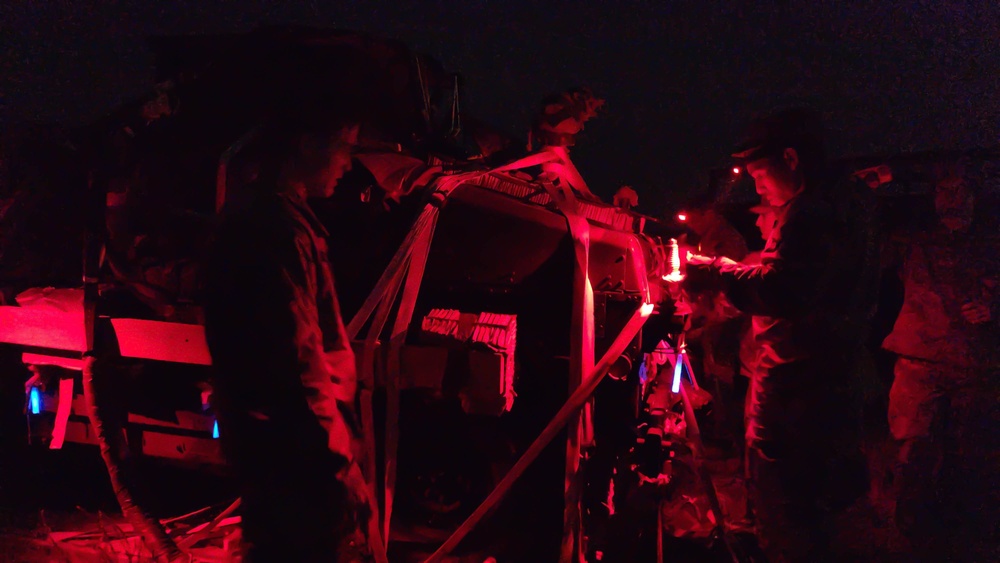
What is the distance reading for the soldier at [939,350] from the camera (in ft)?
18.0

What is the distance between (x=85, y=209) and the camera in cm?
364

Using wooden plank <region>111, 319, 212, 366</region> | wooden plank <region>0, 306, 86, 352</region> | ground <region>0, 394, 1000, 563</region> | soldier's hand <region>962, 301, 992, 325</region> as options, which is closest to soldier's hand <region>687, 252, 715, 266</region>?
ground <region>0, 394, 1000, 563</region>

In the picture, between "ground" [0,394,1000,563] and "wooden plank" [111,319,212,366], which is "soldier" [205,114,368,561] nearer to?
"ground" [0,394,1000,563]

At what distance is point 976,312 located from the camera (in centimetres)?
550

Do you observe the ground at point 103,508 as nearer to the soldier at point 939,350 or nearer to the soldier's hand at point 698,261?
the soldier at point 939,350

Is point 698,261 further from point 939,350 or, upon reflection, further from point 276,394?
point 276,394

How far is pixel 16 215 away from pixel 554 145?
3.93 metres

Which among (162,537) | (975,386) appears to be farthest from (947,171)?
(162,537)

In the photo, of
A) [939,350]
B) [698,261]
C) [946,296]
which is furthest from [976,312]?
[698,261]

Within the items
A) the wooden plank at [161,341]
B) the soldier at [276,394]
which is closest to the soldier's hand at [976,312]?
the soldier at [276,394]

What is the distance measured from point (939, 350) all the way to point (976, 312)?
50cm

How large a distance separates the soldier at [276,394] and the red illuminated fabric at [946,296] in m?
6.00

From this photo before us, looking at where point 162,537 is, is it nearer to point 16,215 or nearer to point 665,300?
point 16,215

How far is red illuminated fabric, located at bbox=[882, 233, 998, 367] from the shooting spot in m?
5.48
